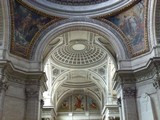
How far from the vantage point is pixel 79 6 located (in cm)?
1855

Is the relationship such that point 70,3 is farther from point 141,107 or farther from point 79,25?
point 141,107

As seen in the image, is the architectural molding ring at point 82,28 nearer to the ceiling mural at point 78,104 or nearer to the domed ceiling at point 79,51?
Result: the domed ceiling at point 79,51

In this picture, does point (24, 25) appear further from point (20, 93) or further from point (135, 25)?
point (135, 25)

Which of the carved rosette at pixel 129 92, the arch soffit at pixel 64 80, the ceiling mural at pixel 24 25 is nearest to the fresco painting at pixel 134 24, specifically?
the carved rosette at pixel 129 92

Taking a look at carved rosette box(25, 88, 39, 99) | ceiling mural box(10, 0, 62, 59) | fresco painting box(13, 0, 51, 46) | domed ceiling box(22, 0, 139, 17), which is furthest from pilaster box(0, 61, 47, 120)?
domed ceiling box(22, 0, 139, 17)

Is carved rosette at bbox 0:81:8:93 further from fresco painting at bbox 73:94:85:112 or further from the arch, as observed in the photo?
fresco painting at bbox 73:94:85:112

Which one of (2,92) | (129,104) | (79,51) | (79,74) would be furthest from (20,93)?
(79,74)

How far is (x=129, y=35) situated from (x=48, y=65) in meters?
9.57

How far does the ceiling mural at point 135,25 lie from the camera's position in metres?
16.3

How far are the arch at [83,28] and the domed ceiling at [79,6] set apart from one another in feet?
1.97

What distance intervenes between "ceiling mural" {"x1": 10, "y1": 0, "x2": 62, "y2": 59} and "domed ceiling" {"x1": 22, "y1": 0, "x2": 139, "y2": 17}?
1.79 feet

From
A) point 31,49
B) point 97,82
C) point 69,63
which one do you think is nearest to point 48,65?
point 69,63

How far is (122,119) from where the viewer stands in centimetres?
1627

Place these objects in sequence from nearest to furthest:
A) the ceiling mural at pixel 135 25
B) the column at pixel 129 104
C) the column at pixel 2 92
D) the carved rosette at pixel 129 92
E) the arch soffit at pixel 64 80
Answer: the column at pixel 2 92 → the column at pixel 129 104 → the carved rosette at pixel 129 92 → the ceiling mural at pixel 135 25 → the arch soffit at pixel 64 80
